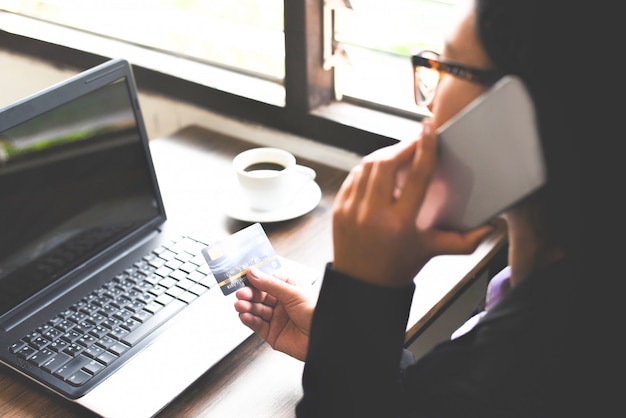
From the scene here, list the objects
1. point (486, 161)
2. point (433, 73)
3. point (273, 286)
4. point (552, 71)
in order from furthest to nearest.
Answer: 1. point (273, 286)
2. point (433, 73)
3. point (486, 161)
4. point (552, 71)

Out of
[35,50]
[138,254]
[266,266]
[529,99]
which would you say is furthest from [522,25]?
[35,50]

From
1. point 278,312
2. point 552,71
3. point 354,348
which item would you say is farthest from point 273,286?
point 552,71

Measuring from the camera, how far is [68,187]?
103 centimetres

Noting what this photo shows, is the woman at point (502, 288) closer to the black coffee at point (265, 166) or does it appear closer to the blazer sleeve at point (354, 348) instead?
the blazer sleeve at point (354, 348)

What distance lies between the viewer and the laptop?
892mm

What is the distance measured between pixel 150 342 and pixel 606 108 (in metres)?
0.66

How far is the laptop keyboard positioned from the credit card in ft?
0.27

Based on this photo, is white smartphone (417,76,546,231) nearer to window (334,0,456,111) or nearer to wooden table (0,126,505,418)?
wooden table (0,126,505,418)

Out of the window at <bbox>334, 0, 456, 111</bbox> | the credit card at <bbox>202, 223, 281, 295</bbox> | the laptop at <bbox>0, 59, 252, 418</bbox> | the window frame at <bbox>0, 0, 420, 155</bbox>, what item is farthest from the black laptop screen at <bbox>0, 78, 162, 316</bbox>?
the window at <bbox>334, 0, 456, 111</bbox>

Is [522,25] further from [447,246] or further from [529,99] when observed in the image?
[447,246]

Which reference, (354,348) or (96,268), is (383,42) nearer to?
(96,268)

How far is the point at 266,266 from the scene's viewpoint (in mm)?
1004

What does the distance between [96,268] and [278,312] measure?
13.5 inches

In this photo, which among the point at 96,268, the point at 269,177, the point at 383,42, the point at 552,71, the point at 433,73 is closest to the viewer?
the point at 552,71
